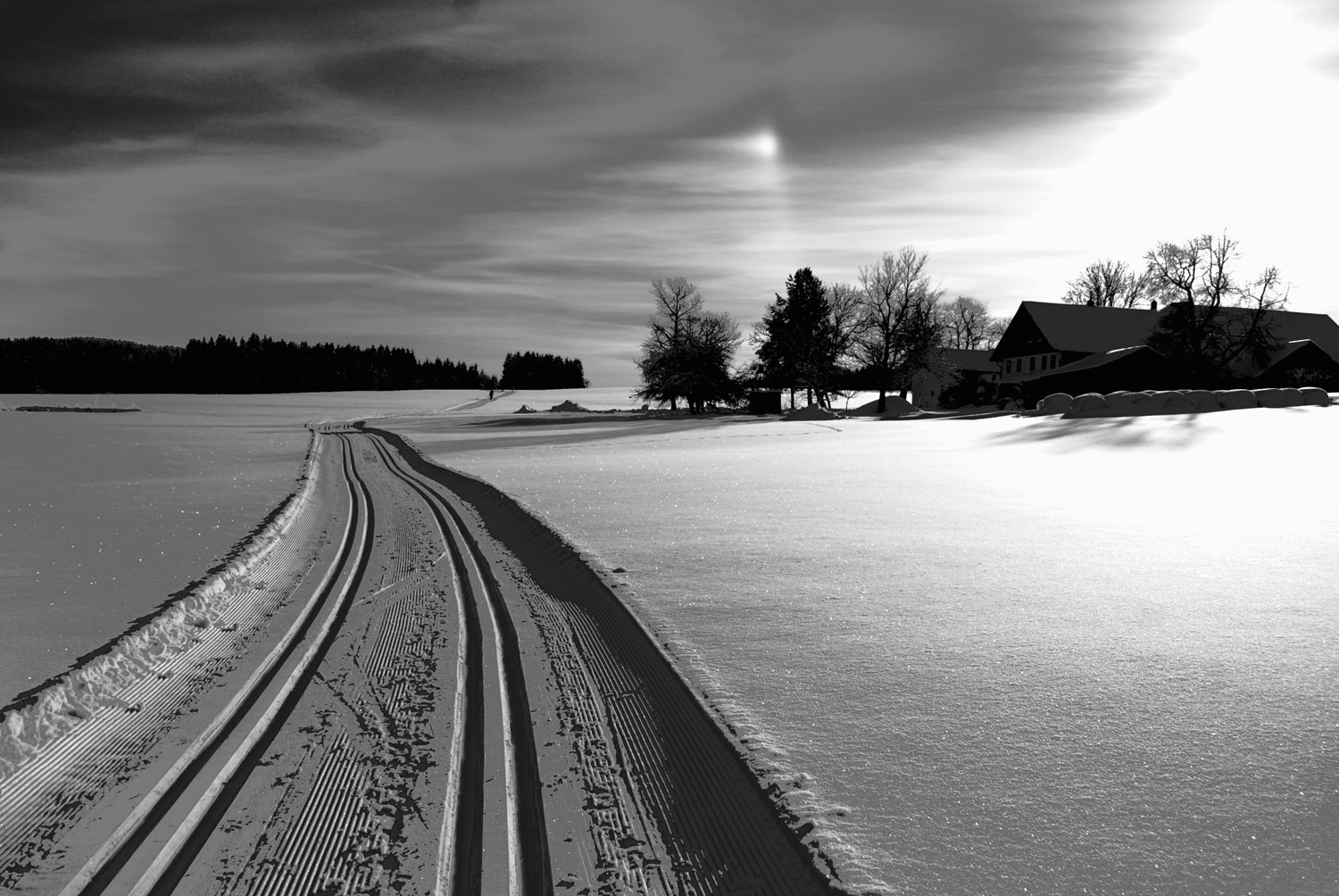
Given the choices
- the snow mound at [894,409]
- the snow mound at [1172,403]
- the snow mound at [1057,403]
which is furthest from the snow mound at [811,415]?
the snow mound at [1172,403]

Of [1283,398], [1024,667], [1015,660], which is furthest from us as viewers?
[1283,398]

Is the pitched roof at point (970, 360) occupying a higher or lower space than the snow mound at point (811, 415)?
higher

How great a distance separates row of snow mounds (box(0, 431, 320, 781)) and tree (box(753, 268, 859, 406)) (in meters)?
55.2

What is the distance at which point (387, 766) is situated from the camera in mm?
3670

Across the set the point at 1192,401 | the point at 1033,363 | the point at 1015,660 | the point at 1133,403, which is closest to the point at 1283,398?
the point at 1192,401

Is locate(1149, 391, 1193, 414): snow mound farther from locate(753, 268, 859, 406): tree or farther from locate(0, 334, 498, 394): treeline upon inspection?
locate(0, 334, 498, 394): treeline

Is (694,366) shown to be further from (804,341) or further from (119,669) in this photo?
(119,669)

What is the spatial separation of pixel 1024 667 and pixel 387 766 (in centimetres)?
369

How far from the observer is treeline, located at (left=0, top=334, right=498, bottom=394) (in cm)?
11531

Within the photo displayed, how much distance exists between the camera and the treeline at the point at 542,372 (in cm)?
14088

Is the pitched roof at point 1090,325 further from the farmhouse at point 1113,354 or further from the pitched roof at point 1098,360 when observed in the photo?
the pitched roof at point 1098,360

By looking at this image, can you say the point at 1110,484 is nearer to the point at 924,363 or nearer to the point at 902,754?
the point at 902,754

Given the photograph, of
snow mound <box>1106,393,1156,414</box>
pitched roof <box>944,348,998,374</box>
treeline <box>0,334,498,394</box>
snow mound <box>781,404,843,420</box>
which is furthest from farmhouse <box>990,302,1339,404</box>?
treeline <box>0,334,498,394</box>

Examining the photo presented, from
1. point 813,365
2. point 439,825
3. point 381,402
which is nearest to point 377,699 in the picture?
point 439,825
